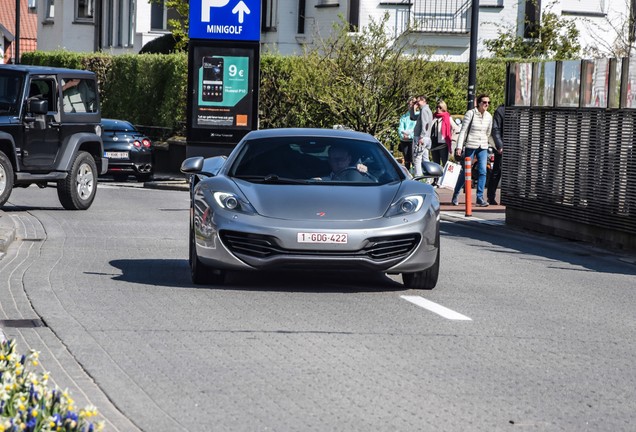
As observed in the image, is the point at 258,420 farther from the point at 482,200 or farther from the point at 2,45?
the point at 2,45

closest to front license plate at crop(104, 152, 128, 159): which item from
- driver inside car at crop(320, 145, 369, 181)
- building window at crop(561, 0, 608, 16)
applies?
building window at crop(561, 0, 608, 16)

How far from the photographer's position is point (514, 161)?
20.6 meters

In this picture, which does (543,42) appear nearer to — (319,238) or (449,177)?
(449,177)

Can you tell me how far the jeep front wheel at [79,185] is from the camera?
2136 centimetres

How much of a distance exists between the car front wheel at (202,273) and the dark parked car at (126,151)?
19833 millimetres

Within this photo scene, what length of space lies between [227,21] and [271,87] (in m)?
5.88

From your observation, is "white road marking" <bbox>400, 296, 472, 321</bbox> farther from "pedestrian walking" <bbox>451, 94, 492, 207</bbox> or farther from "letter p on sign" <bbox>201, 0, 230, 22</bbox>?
"letter p on sign" <bbox>201, 0, 230, 22</bbox>

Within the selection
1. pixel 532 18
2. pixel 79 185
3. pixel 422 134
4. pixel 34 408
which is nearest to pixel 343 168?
pixel 34 408

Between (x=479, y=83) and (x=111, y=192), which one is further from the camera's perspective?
(x=479, y=83)

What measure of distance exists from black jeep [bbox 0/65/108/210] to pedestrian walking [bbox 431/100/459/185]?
807cm

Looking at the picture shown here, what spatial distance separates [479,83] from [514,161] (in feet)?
49.2

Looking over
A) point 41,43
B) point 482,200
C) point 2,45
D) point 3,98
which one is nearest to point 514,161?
point 482,200

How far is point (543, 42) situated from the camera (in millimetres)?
41219

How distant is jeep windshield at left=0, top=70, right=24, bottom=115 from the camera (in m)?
20.8
